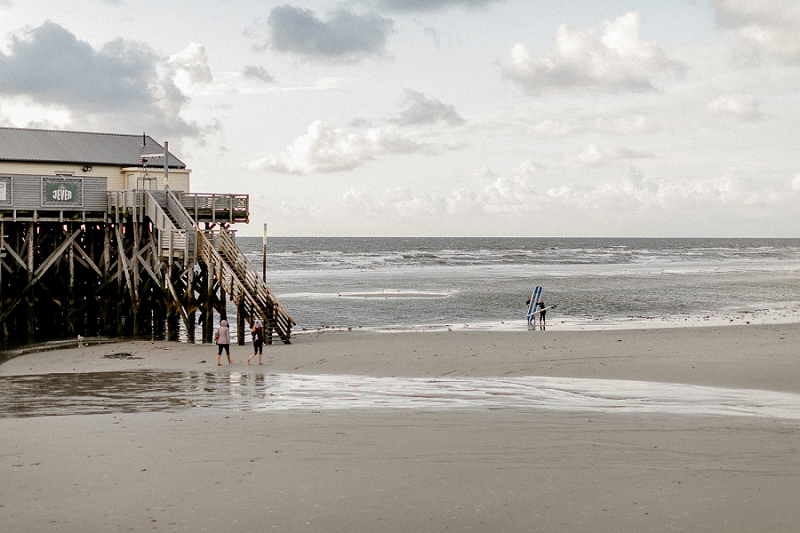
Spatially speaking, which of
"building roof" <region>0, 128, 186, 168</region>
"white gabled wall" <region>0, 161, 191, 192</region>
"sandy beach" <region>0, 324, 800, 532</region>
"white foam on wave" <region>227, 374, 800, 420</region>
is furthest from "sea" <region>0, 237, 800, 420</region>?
"building roof" <region>0, 128, 186, 168</region>

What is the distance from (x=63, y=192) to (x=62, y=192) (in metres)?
0.04

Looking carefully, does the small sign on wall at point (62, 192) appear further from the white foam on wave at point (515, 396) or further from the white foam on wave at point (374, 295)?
the white foam on wave at point (374, 295)

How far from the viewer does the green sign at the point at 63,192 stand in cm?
2956

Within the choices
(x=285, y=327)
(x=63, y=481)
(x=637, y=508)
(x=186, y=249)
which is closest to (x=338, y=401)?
(x=63, y=481)

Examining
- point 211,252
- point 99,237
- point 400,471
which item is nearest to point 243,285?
Result: point 211,252

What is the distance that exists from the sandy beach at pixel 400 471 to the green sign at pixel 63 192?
18.0 metres

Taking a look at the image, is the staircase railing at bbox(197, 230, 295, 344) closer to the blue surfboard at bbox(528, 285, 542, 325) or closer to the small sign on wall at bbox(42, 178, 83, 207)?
the small sign on wall at bbox(42, 178, 83, 207)

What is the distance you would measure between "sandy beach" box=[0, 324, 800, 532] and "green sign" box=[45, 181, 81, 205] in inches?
708

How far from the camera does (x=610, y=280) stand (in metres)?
62.7

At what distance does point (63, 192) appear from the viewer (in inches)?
1174

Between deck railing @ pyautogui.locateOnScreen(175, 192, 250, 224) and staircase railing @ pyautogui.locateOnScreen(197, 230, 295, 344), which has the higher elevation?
deck railing @ pyautogui.locateOnScreen(175, 192, 250, 224)

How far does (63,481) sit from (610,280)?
Answer: 57163mm

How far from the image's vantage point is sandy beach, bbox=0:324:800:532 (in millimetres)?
8383

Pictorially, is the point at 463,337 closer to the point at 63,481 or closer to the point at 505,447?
the point at 505,447
